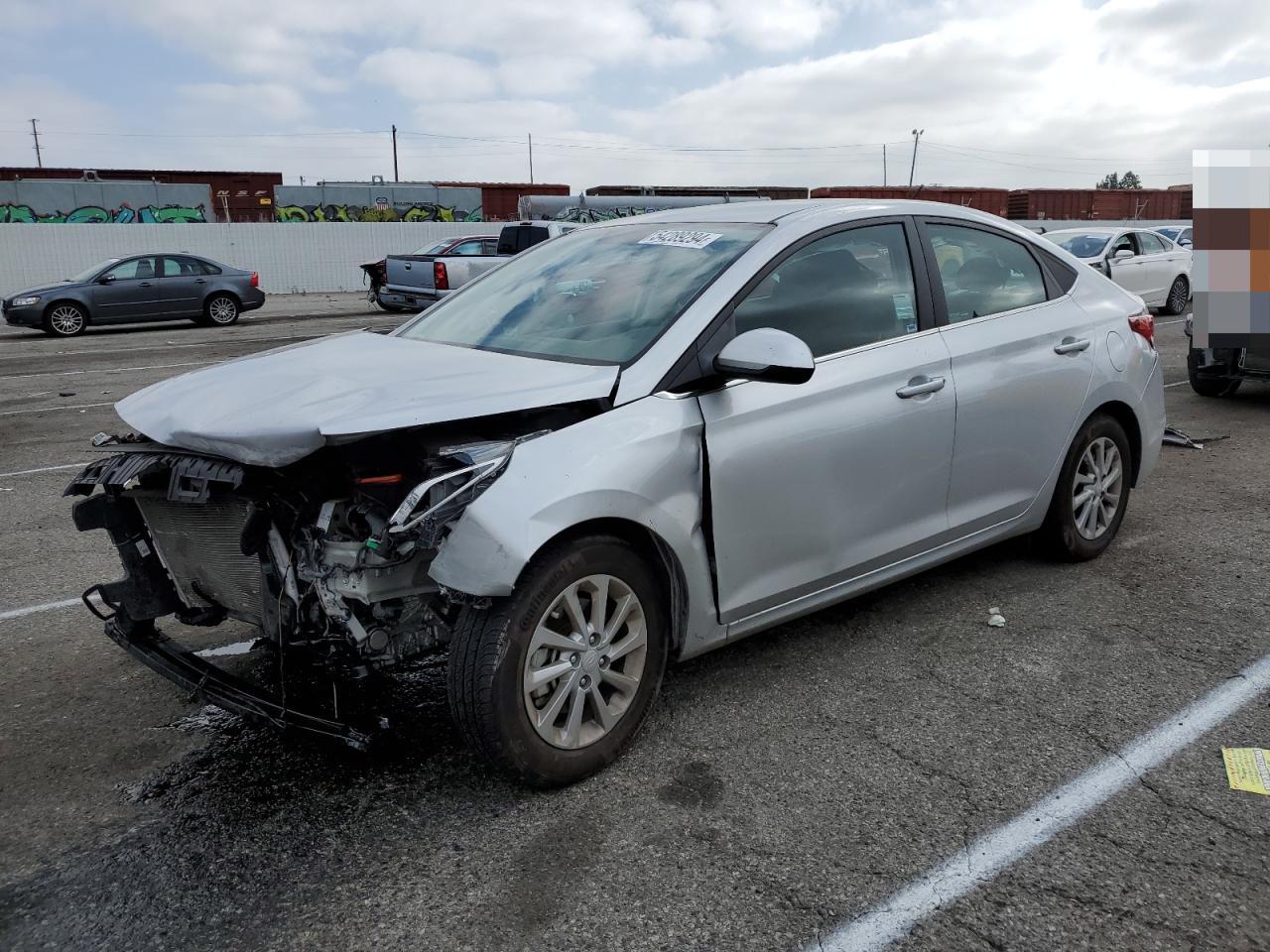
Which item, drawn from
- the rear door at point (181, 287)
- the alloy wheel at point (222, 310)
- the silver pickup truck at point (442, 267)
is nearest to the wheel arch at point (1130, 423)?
the silver pickup truck at point (442, 267)

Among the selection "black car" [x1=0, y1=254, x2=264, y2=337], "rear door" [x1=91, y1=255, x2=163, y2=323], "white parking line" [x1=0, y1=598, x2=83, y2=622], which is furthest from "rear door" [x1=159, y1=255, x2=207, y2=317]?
"white parking line" [x1=0, y1=598, x2=83, y2=622]

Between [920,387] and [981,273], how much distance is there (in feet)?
2.89

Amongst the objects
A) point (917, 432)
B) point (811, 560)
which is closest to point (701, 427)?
point (811, 560)

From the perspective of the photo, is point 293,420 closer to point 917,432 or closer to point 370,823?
point 370,823

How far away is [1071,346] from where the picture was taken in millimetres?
4516

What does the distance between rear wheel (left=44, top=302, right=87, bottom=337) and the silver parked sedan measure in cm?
1714

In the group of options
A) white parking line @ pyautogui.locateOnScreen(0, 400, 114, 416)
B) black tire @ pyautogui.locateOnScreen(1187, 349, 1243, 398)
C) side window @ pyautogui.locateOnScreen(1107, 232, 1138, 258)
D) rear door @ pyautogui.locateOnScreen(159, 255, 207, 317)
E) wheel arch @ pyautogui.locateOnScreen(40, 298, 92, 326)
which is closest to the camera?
black tire @ pyautogui.locateOnScreen(1187, 349, 1243, 398)

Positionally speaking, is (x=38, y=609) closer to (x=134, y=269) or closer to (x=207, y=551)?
(x=207, y=551)

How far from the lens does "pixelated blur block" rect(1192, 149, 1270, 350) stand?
7.36 metres

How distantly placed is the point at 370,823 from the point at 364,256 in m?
30.5

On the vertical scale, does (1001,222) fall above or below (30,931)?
above

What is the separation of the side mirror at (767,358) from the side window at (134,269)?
18663mm

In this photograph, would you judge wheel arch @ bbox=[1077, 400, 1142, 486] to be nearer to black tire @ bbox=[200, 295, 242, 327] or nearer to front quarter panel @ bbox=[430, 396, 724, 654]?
front quarter panel @ bbox=[430, 396, 724, 654]

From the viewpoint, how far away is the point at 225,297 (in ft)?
65.8
